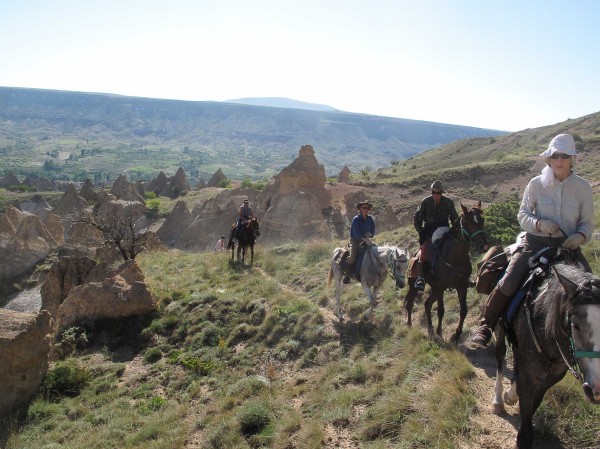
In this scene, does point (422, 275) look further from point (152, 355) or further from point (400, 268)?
point (152, 355)

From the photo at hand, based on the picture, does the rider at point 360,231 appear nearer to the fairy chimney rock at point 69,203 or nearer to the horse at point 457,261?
the horse at point 457,261

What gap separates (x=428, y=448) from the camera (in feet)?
16.9

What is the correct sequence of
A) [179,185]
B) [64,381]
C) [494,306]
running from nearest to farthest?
[494,306], [64,381], [179,185]

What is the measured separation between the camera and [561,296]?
4.01 m

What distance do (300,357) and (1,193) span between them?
242 feet

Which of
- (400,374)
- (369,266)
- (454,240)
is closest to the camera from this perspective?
(400,374)

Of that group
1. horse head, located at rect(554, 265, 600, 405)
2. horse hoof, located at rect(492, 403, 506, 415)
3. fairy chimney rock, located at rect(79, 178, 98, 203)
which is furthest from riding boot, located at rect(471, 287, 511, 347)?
fairy chimney rock, located at rect(79, 178, 98, 203)

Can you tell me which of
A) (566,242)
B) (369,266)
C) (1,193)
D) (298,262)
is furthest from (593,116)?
(1,193)

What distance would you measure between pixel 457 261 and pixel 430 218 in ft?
3.90

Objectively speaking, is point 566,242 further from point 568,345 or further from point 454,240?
point 454,240

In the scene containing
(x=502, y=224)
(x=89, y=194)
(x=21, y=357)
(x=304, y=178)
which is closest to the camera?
(x=21, y=357)

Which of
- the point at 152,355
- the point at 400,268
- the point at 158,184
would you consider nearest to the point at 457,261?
the point at 400,268

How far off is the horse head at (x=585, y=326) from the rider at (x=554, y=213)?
3.55 ft

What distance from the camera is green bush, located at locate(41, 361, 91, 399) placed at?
994cm
